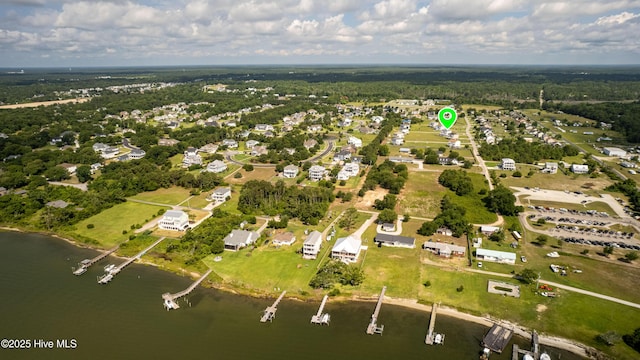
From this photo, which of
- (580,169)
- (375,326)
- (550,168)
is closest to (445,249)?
(375,326)

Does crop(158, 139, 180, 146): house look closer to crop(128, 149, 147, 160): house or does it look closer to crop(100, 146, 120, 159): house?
crop(128, 149, 147, 160): house

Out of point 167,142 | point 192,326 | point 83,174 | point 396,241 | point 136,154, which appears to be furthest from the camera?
point 167,142

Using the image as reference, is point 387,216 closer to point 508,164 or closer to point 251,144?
point 508,164

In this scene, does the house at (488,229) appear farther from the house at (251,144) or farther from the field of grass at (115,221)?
the house at (251,144)

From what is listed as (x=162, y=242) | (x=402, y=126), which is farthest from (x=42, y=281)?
(x=402, y=126)

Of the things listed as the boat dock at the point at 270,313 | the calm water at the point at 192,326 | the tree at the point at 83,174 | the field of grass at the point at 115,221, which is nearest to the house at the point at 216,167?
the field of grass at the point at 115,221

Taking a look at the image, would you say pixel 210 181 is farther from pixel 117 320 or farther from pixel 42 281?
pixel 117 320
